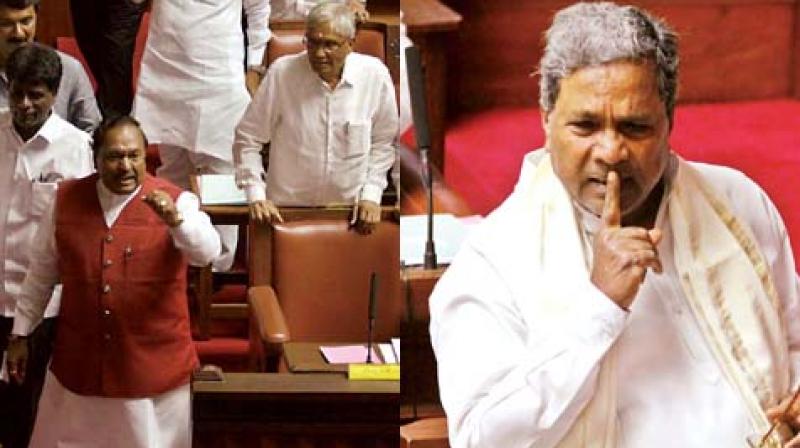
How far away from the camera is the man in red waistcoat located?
1780 millimetres

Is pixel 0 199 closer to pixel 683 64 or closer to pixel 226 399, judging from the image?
pixel 226 399

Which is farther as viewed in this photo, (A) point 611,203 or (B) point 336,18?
(B) point 336,18

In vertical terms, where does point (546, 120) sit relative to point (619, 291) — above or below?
above

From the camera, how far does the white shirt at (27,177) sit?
70.2 inches

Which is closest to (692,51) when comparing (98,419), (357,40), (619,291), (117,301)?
(619,291)

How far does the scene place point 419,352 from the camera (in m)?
1.79

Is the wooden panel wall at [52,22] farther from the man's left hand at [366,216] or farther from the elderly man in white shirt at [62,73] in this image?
the man's left hand at [366,216]

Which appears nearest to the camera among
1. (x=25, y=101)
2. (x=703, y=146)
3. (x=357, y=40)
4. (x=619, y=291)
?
(x=619, y=291)

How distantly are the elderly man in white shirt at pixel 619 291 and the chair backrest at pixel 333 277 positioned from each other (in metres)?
0.30

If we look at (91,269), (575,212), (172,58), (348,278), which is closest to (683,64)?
(575,212)

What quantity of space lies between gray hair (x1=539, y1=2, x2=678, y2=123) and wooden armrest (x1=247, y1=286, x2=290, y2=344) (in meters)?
0.54

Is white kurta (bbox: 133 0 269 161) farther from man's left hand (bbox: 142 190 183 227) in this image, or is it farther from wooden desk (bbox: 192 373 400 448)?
wooden desk (bbox: 192 373 400 448)

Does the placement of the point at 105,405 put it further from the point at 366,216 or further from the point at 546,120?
the point at 546,120

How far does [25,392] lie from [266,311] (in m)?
0.34
